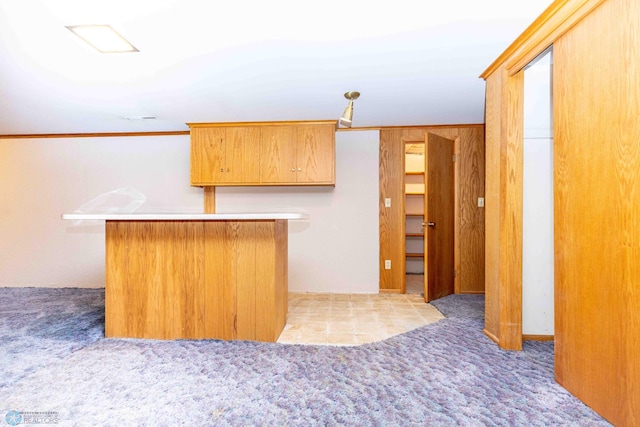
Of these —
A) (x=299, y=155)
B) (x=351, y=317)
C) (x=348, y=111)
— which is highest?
(x=348, y=111)

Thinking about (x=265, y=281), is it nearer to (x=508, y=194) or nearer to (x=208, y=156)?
(x=508, y=194)

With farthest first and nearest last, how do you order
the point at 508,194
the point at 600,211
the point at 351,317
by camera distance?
the point at 351,317 < the point at 508,194 < the point at 600,211

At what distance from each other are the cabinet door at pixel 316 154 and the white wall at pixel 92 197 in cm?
47

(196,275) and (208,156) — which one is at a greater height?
(208,156)

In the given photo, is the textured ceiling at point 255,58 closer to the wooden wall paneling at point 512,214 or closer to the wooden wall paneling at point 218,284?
the wooden wall paneling at point 512,214

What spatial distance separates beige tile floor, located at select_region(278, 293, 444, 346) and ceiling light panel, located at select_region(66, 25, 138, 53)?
2361 mm

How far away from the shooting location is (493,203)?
2.40 meters

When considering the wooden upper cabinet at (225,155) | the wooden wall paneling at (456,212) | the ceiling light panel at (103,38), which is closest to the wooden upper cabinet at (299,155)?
the wooden upper cabinet at (225,155)

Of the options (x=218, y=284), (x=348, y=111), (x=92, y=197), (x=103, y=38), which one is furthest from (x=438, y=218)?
(x=92, y=197)

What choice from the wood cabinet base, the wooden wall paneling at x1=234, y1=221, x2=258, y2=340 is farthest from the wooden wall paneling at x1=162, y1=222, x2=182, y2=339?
the wooden wall paneling at x1=234, y1=221, x2=258, y2=340

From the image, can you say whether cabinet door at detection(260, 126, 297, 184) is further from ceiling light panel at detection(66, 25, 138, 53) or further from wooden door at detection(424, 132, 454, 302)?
ceiling light panel at detection(66, 25, 138, 53)

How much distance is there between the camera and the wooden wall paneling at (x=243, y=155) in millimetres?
3830

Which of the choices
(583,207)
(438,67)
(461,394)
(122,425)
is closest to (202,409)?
(122,425)

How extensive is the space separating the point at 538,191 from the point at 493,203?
12.0 inches
